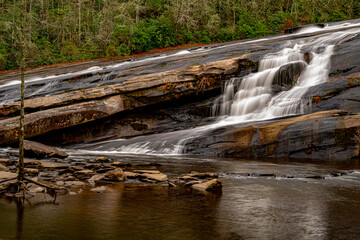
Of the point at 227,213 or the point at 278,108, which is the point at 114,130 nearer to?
the point at 278,108

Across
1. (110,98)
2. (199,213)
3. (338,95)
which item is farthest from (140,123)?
(199,213)

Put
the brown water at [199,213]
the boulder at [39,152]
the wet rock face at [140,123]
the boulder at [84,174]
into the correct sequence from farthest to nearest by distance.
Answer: the wet rock face at [140,123] < the boulder at [39,152] < the boulder at [84,174] < the brown water at [199,213]

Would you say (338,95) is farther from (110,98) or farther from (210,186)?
(110,98)

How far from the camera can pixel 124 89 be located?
16500 millimetres

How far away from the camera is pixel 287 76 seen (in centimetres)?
1666

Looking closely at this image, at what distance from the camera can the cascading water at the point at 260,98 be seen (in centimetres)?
1405

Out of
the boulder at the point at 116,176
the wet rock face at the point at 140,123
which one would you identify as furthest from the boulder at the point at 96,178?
the wet rock face at the point at 140,123

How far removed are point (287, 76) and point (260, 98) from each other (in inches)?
83.8

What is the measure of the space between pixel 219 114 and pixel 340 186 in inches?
377

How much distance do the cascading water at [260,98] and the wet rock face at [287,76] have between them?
152 mm

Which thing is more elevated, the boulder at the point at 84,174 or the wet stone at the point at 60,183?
the boulder at the point at 84,174

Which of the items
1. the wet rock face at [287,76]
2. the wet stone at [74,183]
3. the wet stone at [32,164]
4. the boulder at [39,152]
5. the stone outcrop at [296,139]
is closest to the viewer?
the wet stone at [74,183]

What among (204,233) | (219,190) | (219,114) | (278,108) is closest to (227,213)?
(204,233)

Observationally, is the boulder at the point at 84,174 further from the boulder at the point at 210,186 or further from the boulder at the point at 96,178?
the boulder at the point at 210,186
